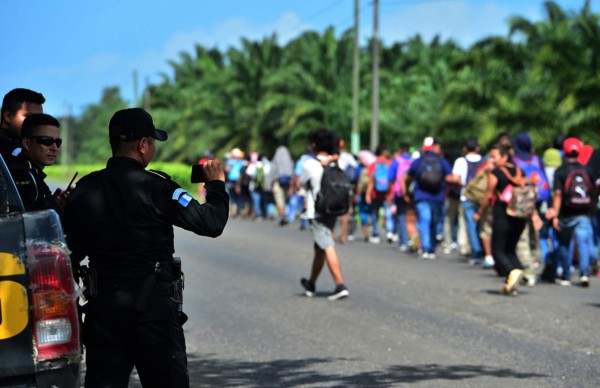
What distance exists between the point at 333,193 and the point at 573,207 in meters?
3.02

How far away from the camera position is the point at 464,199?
18234 millimetres

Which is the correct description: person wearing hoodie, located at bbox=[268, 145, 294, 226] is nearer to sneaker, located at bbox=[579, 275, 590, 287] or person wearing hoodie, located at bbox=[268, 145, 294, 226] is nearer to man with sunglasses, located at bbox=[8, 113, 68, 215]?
sneaker, located at bbox=[579, 275, 590, 287]

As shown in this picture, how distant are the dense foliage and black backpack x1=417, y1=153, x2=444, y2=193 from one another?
956cm

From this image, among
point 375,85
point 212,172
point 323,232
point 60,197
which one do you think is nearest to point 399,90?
point 375,85

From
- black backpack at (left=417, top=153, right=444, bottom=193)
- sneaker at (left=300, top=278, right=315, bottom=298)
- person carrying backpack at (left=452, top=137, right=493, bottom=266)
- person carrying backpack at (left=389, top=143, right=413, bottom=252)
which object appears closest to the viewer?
sneaker at (left=300, top=278, right=315, bottom=298)

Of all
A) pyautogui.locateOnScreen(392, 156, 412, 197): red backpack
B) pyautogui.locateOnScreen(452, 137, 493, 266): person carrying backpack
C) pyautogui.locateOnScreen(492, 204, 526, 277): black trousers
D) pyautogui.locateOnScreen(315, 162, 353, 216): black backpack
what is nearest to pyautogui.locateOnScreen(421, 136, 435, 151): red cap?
pyautogui.locateOnScreen(452, 137, 493, 266): person carrying backpack

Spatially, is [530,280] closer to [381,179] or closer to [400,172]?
[400,172]

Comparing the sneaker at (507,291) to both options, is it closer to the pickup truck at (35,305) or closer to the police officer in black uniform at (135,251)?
the police officer in black uniform at (135,251)

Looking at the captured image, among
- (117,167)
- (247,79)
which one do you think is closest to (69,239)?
(117,167)

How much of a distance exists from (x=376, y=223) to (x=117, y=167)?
58.0 ft

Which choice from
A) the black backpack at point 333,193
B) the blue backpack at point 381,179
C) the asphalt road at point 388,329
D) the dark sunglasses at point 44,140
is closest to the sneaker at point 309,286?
the asphalt road at point 388,329

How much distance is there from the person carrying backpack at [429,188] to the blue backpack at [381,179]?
293cm

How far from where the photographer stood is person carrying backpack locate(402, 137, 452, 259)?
18.8 metres

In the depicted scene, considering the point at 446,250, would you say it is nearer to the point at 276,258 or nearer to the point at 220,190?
the point at 276,258
